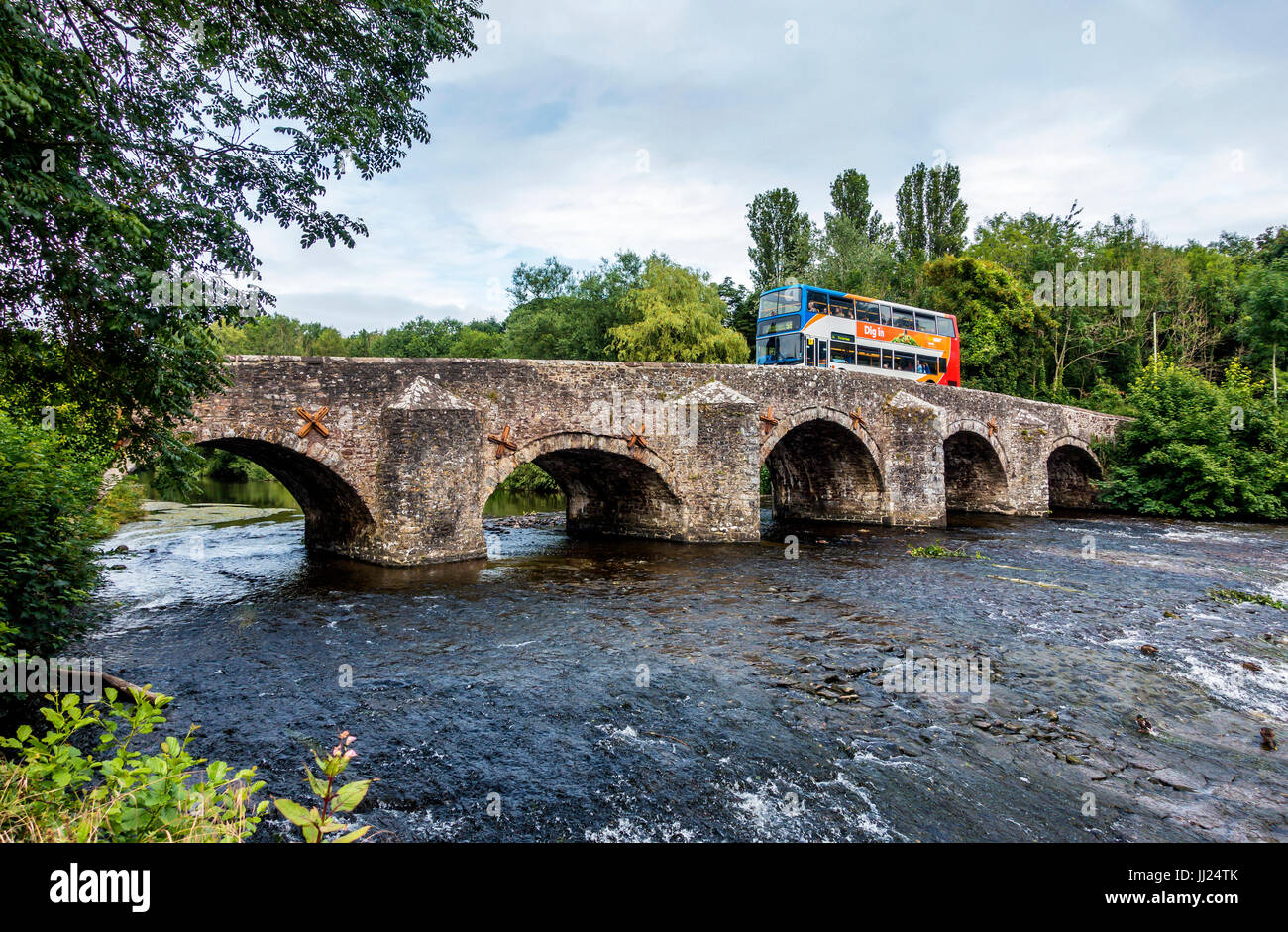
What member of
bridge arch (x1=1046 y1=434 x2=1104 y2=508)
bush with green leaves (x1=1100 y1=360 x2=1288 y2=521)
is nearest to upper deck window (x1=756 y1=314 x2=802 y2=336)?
bridge arch (x1=1046 y1=434 x2=1104 y2=508)

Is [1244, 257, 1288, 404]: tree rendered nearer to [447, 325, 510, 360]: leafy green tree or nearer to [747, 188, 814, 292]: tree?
[747, 188, 814, 292]: tree

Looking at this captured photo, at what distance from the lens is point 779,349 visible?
78.0ft

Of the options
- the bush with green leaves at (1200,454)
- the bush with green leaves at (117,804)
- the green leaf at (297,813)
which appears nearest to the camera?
the green leaf at (297,813)

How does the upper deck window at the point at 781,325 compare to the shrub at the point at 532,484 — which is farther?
the shrub at the point at 532,484

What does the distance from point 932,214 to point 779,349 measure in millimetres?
32576

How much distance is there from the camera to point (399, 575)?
1270 cm

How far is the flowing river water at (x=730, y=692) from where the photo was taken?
4945 millimetres

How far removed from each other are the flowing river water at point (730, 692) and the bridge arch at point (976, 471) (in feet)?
31.6

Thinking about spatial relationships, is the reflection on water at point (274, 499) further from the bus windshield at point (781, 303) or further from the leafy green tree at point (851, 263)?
the leafy green tree at point (851, 263)

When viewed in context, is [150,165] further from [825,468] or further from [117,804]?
[825,468]

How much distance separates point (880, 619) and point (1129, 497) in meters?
22.0

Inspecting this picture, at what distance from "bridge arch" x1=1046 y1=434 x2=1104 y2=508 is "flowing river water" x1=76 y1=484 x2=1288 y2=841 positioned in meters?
14.5

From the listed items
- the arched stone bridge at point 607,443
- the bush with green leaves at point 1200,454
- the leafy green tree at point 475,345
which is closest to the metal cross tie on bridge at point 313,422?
the arched stone bridge at point 607,443

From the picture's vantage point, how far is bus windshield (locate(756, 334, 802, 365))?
75.8ft
